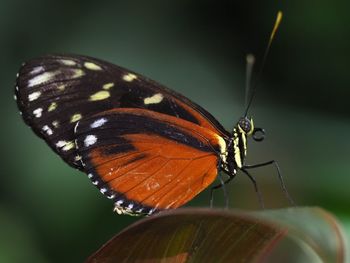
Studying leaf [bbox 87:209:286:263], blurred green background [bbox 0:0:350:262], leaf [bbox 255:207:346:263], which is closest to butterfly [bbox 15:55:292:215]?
blurred green background [bbox 0:0:350:262]

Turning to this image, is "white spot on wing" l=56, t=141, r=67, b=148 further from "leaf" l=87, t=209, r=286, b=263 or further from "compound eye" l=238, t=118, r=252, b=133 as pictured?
"leaf" l=87, t=209, r=286, b=263

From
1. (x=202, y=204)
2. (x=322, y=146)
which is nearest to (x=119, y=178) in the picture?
(x=202, y=204)

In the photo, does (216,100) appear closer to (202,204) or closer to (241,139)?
(202,204)

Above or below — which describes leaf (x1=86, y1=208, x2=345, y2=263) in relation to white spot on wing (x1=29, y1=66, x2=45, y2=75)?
below

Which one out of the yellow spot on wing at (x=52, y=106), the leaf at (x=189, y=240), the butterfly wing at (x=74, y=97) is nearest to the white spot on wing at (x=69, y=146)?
the butterfly wing at (x=74, y=97)

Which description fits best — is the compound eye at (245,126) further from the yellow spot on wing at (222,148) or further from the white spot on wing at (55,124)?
the white spot on wing at (55,124)

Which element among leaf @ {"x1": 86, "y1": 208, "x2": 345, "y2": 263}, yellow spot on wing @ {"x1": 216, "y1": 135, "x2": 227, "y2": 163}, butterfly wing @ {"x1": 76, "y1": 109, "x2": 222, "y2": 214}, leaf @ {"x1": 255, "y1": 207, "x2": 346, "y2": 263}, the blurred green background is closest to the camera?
leaf @ {"x1": 255, "y1": 207, "x2": 346, "y2": 263}

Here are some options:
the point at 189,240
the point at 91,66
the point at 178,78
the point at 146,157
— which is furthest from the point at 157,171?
the point at 178,78
